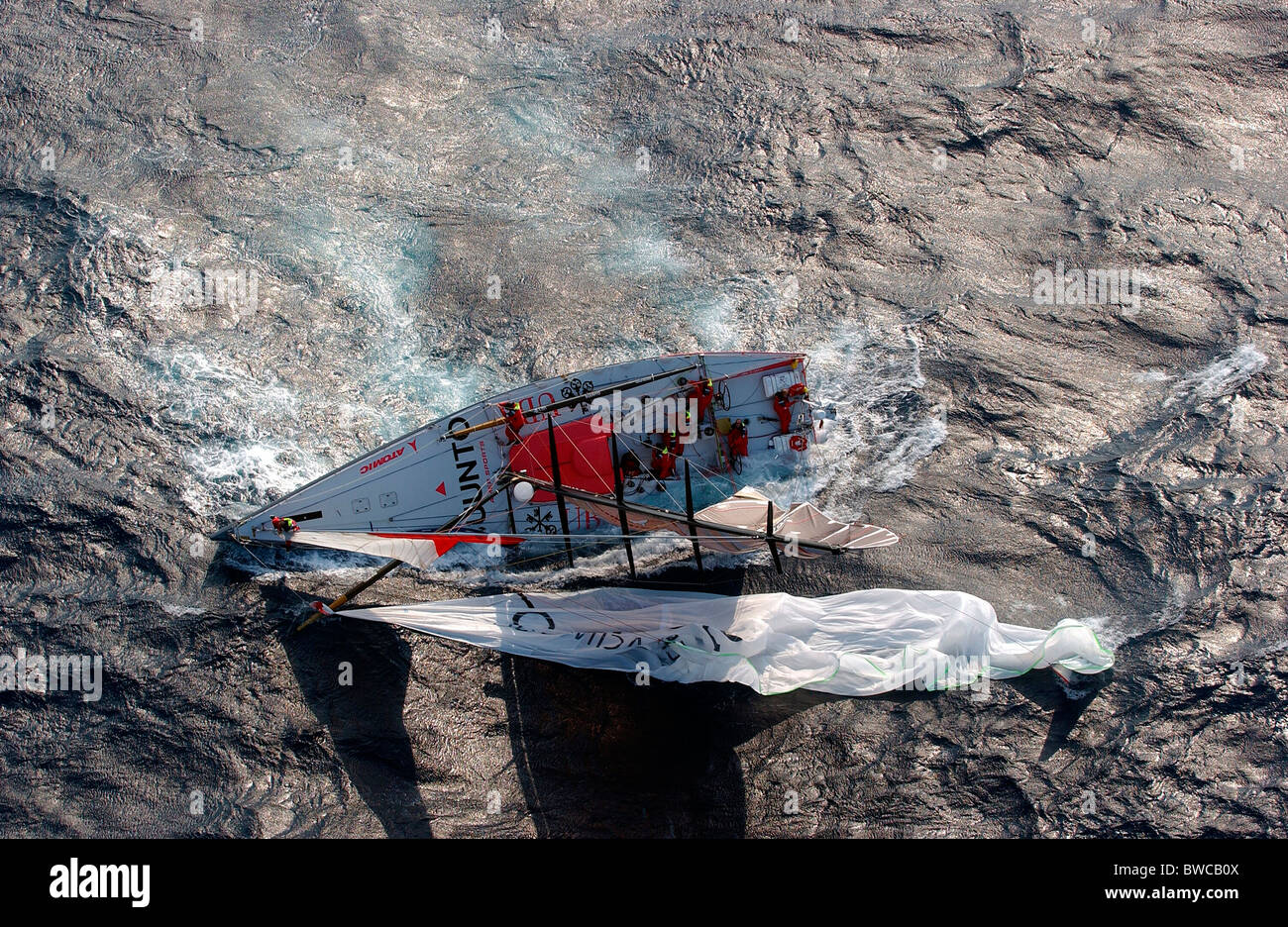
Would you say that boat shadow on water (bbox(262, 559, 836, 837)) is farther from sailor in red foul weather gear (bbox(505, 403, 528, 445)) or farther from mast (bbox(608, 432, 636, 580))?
sailor in red foul weather gear (bbox(505, 403, 528, 445))

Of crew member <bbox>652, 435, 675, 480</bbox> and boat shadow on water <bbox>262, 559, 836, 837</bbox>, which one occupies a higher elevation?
crew member <bbox>652, 435, 675, 480</bbox>

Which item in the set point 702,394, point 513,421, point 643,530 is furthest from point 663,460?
point 513,421

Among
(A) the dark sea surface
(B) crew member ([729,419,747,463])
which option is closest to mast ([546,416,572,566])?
(A) the dark sea surface

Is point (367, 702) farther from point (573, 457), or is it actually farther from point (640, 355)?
point (640, 355)

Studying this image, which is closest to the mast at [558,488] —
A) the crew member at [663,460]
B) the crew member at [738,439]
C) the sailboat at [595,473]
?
the sailboat at [595,473]

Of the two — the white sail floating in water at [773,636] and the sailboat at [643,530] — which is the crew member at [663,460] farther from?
the white sail floating in water at [773,636]

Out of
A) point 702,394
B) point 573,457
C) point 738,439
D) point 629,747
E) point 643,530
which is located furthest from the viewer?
point 738,439
